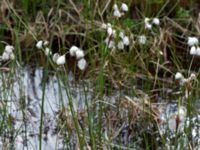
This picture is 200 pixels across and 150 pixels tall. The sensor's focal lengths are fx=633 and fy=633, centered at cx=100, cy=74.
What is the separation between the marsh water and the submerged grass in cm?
2

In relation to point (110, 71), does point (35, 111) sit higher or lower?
lower

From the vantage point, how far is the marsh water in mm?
3246

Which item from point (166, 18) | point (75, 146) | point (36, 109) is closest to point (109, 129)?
point (75, 146)

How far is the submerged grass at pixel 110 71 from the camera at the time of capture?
10.1ft

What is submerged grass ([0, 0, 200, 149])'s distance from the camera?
3.07 m

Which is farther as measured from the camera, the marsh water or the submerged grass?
the marsh water

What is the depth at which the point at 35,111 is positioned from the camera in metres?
3.71

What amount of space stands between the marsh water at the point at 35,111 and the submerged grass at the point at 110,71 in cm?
2

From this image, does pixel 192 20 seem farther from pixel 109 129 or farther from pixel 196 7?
pixel 109 129

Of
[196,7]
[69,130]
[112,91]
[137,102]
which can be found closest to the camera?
[69,130]

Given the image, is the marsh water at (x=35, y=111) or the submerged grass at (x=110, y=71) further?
the marsh water at (x=35, y=111)

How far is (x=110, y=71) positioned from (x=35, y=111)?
504 millimetres

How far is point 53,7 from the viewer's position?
191 inches

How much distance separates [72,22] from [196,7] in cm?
101
